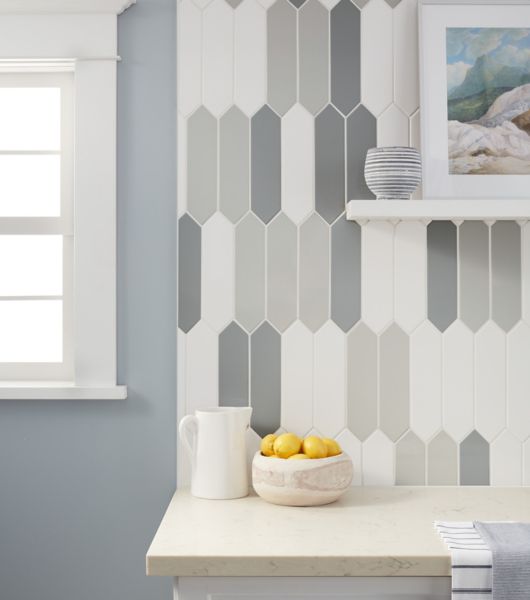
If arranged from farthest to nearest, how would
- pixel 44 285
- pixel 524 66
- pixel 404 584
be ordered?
pixel 44 285 < pixel 524 66 < pixel 404 584

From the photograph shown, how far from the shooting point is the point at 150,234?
2.01 m

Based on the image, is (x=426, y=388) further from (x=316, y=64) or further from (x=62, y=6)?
(x=62, y=6)

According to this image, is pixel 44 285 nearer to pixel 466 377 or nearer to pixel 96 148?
pixel 96 148

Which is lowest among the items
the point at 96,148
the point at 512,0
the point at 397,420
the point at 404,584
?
the point at 404,584

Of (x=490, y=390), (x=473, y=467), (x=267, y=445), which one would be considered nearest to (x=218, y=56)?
(x=267, y=445)

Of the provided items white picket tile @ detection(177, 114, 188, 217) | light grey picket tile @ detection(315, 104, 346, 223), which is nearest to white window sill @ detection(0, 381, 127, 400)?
white picket tile @ detection(177, 114, 188, 217)

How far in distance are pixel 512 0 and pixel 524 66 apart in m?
0.17

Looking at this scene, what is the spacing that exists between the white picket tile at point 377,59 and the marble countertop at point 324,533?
982 mm

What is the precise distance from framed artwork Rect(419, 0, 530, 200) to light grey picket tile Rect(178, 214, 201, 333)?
60 cm

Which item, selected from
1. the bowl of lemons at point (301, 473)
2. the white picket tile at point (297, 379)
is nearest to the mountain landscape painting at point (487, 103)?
the white picket tile at point (297, 379)

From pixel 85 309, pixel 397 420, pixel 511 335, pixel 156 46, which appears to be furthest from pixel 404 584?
pixel 156 46

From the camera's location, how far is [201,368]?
200cm

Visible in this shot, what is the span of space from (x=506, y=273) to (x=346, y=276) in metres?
0.41

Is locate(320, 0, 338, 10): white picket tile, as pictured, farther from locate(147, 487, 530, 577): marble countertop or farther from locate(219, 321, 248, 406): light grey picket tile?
locate(147, 487, 530, 577): marble countertop
